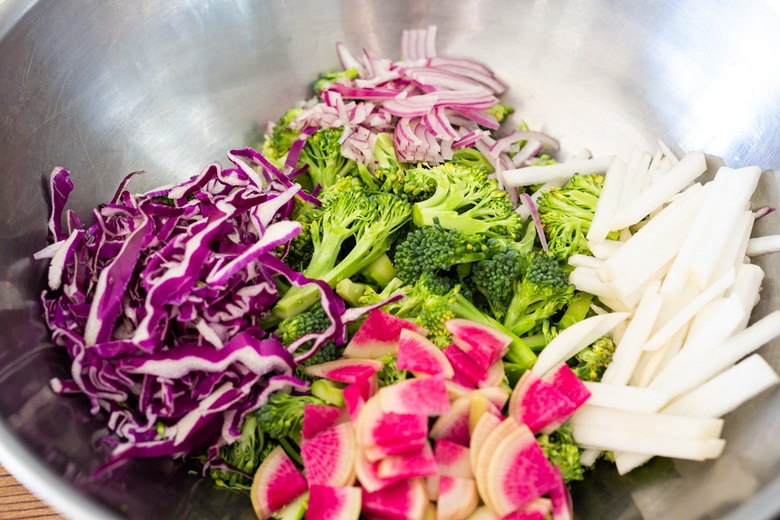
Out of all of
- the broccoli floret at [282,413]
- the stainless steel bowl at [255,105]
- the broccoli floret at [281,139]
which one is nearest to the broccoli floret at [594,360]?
the stainless steel bowl at [255,105]

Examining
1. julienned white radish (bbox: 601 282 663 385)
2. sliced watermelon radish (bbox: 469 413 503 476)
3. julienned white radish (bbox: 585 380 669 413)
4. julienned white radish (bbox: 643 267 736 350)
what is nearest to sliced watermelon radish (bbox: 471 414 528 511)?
sliced watermelon radish (bbox: 469 413 503 476)

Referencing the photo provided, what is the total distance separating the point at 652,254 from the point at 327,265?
103cm

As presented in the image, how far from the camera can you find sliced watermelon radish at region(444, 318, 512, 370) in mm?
1739

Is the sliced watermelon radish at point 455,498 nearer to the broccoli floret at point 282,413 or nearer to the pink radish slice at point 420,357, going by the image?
the pink radish slice at point 420,357

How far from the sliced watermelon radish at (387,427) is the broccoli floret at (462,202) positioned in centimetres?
70

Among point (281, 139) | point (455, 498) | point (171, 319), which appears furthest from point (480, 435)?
point (281, 139)

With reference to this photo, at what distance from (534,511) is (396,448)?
382 mm

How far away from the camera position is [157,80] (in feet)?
7.86

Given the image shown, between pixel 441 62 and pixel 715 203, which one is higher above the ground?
pixel 441 62

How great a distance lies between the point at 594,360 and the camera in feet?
5.97

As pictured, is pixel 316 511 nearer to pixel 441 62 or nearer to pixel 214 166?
pixel 214 166

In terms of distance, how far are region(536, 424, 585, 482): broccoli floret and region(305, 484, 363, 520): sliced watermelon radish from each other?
51 cm

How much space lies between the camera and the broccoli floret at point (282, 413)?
5.56 feet

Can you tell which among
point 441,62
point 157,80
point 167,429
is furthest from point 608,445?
point 157,80
